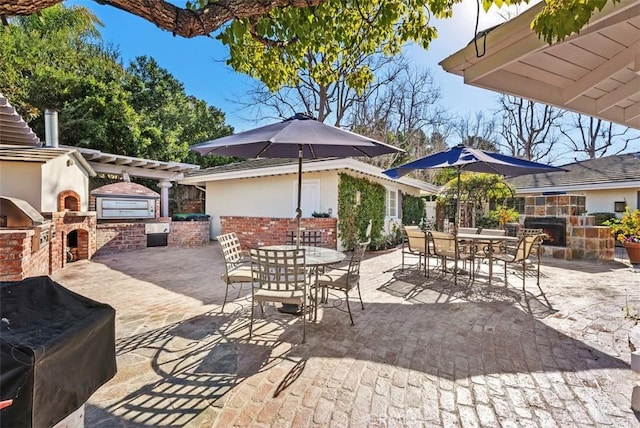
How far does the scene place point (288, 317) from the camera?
4172mm

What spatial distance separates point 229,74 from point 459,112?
18.0 meters

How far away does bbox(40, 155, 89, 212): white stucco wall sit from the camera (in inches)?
294

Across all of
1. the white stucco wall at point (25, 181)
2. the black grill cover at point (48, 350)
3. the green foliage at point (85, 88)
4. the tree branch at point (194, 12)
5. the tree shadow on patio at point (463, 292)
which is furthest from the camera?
the green foliage at point (85, 88)

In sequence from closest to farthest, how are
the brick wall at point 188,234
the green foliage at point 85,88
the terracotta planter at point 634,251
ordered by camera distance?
the terracotta planter at point 634,251, the brick wall at point 188,234, the green foliage at point 85,88

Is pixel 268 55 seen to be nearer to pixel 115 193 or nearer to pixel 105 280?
pixel 105 280

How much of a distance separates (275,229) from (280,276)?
20.2 ft

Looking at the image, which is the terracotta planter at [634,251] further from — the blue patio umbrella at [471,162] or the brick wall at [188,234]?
the brick wall at [188,234]

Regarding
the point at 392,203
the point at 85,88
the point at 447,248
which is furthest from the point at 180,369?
the point at 85,88

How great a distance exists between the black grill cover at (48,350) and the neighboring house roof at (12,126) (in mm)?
3395

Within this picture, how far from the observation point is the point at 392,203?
13617 mm

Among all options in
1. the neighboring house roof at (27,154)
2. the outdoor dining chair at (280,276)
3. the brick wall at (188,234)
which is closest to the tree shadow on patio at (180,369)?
the outdoor dining chair at (280,276)

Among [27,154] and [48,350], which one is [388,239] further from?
[48,350]

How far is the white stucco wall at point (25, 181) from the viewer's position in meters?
7.21

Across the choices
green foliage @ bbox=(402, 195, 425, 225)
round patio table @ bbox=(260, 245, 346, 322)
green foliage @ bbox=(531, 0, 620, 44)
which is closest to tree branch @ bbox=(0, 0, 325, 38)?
green foliage @ bbox=(531, 0, 620, 44)
